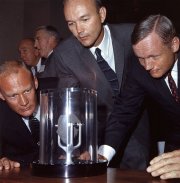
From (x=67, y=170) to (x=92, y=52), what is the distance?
1.13 meters

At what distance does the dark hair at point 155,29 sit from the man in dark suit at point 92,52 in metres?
0.41

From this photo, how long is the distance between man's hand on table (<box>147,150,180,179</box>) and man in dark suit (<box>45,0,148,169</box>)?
0.86 m

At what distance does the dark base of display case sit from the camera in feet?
4.90

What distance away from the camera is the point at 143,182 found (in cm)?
134

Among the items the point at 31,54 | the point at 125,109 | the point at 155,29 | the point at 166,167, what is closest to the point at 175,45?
the point at 155,29

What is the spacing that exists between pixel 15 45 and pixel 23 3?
707 millimetres

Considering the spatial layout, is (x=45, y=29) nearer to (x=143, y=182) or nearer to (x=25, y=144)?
(x=25, y=144)

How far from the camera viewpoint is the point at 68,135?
1.55 m

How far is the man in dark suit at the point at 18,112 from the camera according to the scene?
2307 millimetres

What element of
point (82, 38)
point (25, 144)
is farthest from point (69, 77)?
point (25, 144)

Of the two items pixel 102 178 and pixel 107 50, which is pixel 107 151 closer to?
pixel 102 178

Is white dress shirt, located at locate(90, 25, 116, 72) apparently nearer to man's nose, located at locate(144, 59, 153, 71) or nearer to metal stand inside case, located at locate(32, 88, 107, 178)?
man's nose, located at locate(144, 59, 153, 71)

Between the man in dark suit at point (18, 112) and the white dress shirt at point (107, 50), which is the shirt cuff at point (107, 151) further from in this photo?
the white dress shirt at point (107, 50)

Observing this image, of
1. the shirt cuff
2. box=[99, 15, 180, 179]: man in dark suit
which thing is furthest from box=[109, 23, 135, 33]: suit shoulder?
the shirt cuff
